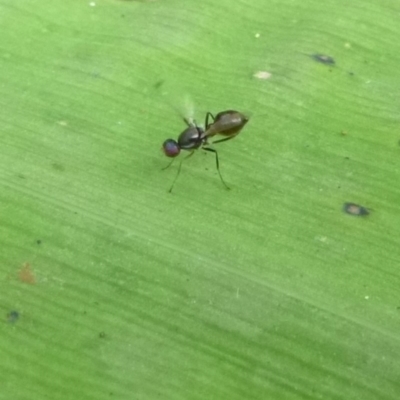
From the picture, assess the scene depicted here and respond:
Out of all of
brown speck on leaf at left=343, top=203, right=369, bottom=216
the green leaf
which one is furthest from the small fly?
brown speck on leaf at left=343, top=203, right=369, bottom=216

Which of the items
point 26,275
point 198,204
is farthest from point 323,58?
point 26,275

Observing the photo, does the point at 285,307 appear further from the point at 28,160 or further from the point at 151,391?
the point at 28,160

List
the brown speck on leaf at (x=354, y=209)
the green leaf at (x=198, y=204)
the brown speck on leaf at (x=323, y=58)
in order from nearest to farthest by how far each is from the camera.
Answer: the green leaf at (x=198, y=204), the brown speck on leaf at (x=354, y=209), the brown speck on leaf at (x=323, y=58)

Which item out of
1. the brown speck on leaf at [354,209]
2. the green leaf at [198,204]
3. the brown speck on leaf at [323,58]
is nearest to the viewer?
the green leaf at [198,204]

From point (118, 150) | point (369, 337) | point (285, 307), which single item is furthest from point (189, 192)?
point (369, 337)

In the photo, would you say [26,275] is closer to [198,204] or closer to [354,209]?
[198,204]

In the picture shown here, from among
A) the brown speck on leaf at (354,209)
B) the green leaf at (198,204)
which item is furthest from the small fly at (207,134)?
the brown speck on leaf at (354,209)

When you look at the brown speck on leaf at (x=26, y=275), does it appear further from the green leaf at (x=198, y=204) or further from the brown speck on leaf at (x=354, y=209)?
the brown speck on leaf at (x=354, y=209)

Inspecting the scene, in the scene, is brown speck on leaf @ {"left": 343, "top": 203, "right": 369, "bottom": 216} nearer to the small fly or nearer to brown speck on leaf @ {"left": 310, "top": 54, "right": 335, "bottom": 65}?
the small fly

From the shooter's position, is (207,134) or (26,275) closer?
(26,275)
